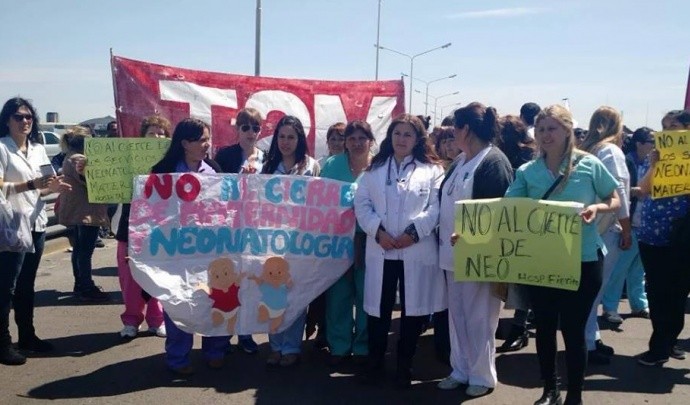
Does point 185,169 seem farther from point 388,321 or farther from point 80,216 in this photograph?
point 80,216

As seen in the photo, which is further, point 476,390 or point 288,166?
point 288,166

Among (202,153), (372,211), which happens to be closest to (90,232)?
(202,153)

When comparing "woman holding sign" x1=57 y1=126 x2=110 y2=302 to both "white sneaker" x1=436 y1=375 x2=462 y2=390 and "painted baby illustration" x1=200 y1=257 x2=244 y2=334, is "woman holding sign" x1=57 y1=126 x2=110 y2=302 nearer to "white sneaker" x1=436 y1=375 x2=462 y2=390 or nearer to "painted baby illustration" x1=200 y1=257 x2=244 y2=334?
"painted baby illustration" x1=200 y1=257 x2=244 y2=334

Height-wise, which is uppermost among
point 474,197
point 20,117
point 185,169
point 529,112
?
point 529,112

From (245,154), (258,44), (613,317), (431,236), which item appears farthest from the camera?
(258,44)

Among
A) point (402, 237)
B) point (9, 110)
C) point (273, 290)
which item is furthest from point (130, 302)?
point (402, 237)

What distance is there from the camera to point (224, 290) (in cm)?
487

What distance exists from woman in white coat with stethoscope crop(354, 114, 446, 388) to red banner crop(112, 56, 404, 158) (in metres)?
3.30

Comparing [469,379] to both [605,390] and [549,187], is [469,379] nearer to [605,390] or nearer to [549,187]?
[605,390]

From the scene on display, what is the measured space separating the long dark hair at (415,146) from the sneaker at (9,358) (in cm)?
299

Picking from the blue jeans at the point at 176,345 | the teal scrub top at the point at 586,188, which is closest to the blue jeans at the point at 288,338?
the blue jeans at the point at 176,345

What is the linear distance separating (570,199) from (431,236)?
0.97m

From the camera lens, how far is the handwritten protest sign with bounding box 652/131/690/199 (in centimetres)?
498

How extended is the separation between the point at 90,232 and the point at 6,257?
2.26m
